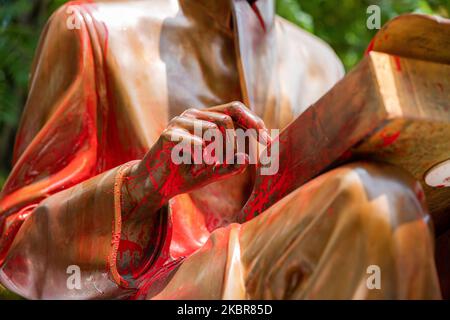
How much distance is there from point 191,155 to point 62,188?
0.30m

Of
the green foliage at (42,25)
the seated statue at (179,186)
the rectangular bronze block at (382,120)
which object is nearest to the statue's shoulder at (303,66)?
the seated statue at (179,186)

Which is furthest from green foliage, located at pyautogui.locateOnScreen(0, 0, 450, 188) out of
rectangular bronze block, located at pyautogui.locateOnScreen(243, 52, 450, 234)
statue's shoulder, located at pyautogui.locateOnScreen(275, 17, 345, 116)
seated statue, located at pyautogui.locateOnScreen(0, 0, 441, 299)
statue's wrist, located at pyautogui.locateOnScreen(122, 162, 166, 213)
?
rectangular bronze block, located at pyautogui.locateOnScreen(243, 52, 450, 234)

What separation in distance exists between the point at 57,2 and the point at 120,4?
1320 mm

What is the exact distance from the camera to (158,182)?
135 centimetres

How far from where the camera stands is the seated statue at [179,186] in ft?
3.65

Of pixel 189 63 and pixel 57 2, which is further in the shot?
pixel 57 2

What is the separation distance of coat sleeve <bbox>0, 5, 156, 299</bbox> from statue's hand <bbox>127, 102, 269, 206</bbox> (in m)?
0.06

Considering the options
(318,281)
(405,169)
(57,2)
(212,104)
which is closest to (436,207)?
(405,169)

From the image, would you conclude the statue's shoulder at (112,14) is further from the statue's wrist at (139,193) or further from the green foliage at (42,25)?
the green foliage at (42,25)

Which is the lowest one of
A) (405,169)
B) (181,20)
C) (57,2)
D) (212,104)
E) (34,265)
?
(34,265)

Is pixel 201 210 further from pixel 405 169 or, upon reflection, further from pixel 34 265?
pixel 405 169

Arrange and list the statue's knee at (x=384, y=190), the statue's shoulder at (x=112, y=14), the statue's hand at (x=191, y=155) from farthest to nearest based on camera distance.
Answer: the statue's shoulder at (x=112, y=14) → the statue's hand at (x=191, y=155) → the statue's knee at (x=384, y=190)

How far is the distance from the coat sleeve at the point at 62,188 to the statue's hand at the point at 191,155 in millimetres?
56

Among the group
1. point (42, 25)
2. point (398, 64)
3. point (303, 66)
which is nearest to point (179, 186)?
point (398, 64)
